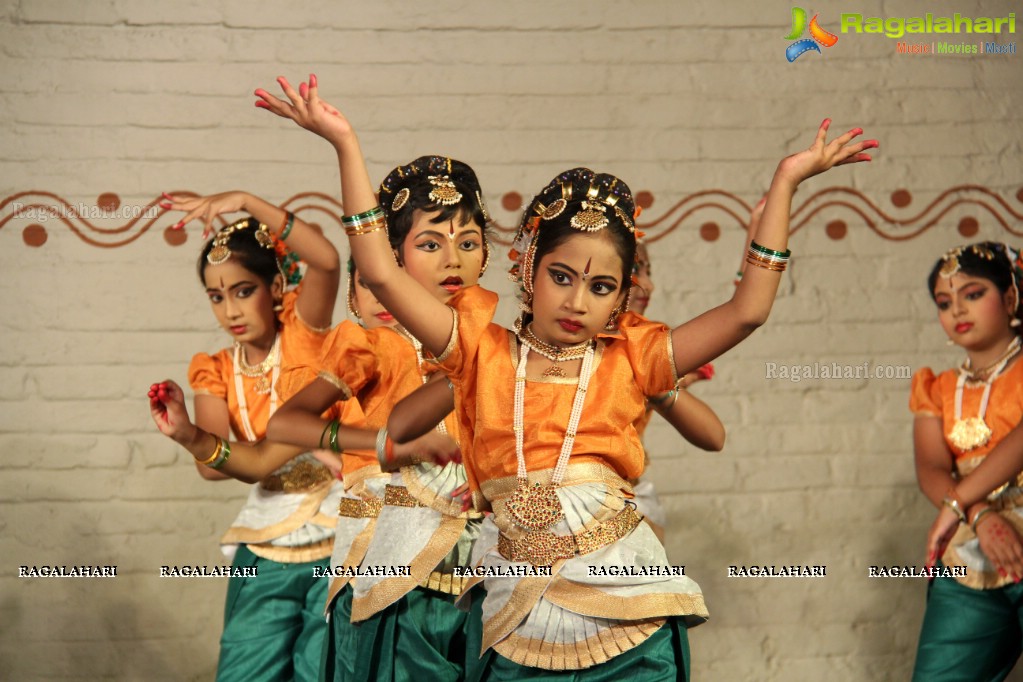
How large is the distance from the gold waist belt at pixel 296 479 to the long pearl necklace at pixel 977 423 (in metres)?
1.63

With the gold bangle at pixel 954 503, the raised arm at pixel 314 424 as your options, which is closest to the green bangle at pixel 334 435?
the raised arm at pixel 314 424

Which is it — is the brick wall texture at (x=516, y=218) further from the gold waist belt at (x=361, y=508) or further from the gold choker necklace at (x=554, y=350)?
the gold choker necklace at (x=554, y=350)

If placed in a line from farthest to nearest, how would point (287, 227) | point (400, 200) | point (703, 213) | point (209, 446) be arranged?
point (703, 213) < point (287, 227) < point (209, 446) < point (400, 200)

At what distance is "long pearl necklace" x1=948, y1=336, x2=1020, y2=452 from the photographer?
321 cm

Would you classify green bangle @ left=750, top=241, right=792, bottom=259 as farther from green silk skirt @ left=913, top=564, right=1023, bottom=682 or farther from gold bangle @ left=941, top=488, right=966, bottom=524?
green silk skirt @ left=913, top=564, right=1023, bottom=682

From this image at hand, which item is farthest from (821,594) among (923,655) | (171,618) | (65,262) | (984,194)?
(65,262)

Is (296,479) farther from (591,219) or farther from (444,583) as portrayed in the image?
(591,219)

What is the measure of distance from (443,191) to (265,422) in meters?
0.90

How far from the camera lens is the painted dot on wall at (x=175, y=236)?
12.9ft

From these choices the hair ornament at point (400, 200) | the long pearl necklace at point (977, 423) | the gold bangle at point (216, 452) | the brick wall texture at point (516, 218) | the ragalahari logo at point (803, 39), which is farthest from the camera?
the ragalahari logo at point (803, 39)

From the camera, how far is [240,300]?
10.2 feet

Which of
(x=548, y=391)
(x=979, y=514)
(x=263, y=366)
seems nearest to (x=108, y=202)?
(x=263, y=366)

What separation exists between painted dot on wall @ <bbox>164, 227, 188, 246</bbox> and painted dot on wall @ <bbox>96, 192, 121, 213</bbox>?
0.54 feet

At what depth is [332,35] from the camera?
394cm
